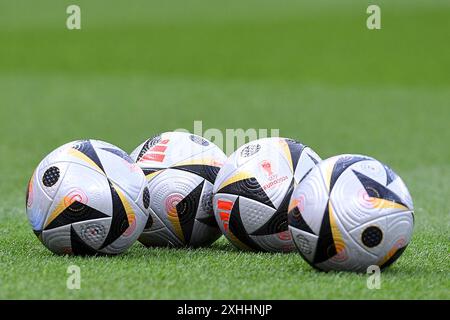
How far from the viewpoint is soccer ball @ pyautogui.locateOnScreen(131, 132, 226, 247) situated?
344 inches

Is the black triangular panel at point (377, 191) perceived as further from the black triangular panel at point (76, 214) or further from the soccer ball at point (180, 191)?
the black triangular panel at point (76, 214)

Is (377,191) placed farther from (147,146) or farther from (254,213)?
(147,146)

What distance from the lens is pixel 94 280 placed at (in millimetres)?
6922

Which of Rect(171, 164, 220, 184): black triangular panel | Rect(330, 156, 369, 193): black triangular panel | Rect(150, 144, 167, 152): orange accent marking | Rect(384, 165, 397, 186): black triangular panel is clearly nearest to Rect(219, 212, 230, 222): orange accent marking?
Rect(171, 164, 220, 184): black triangular panel

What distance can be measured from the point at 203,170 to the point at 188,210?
45 centimetres

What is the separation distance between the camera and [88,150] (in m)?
8.21

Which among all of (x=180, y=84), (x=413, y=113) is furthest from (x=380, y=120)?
(x=180, y=84)

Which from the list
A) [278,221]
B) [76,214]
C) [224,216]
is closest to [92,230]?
[76,214]

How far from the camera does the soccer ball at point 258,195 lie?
8.38 metres

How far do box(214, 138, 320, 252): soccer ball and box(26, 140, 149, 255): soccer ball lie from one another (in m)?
0.81

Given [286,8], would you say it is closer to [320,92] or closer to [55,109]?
[320,92]

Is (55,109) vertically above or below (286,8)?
below

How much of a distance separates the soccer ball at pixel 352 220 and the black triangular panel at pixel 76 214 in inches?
69.8

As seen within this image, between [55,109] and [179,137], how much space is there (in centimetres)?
1424
